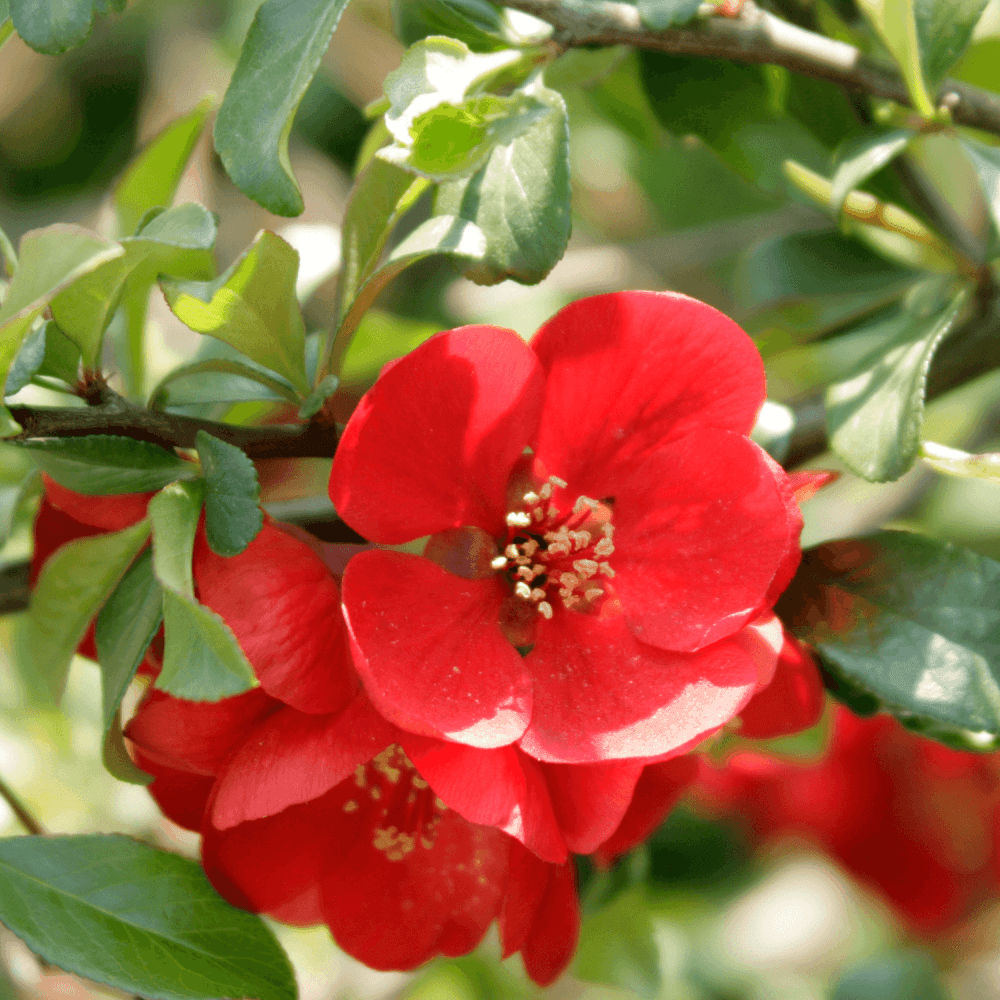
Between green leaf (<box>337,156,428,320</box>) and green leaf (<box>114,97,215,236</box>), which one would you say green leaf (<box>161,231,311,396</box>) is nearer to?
green leaf (<box>337,156,428,320</box>)

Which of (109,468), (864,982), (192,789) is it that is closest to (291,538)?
(109,468)

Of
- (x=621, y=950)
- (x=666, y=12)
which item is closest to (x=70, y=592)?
(x=666, y=12)

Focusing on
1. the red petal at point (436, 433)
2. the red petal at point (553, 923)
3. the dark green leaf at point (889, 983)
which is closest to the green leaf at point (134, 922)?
the red petal at point (553, 923)

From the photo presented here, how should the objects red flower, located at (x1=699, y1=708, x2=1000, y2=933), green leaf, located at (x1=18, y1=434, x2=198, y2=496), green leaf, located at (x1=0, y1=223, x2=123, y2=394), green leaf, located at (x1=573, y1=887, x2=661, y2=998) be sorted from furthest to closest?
red flower, located at (x1=699, y1=708, x2=1000, y2=933) → green leaf, located at (x1=573, y1=887, x2=661, y2=998) → green leaf, located at (x1=18, y1=434, x2=198, y2=496) → green leaf, located at (x1=0, y1=223, x2=123, y2=394)

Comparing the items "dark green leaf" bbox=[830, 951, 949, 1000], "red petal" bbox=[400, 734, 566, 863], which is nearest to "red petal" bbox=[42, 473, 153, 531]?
"red petal" bbox=[400, 734, 566, 863]

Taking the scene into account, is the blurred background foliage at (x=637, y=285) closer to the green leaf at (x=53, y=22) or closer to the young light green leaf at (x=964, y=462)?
the green leaf at (x=53, y=22)
